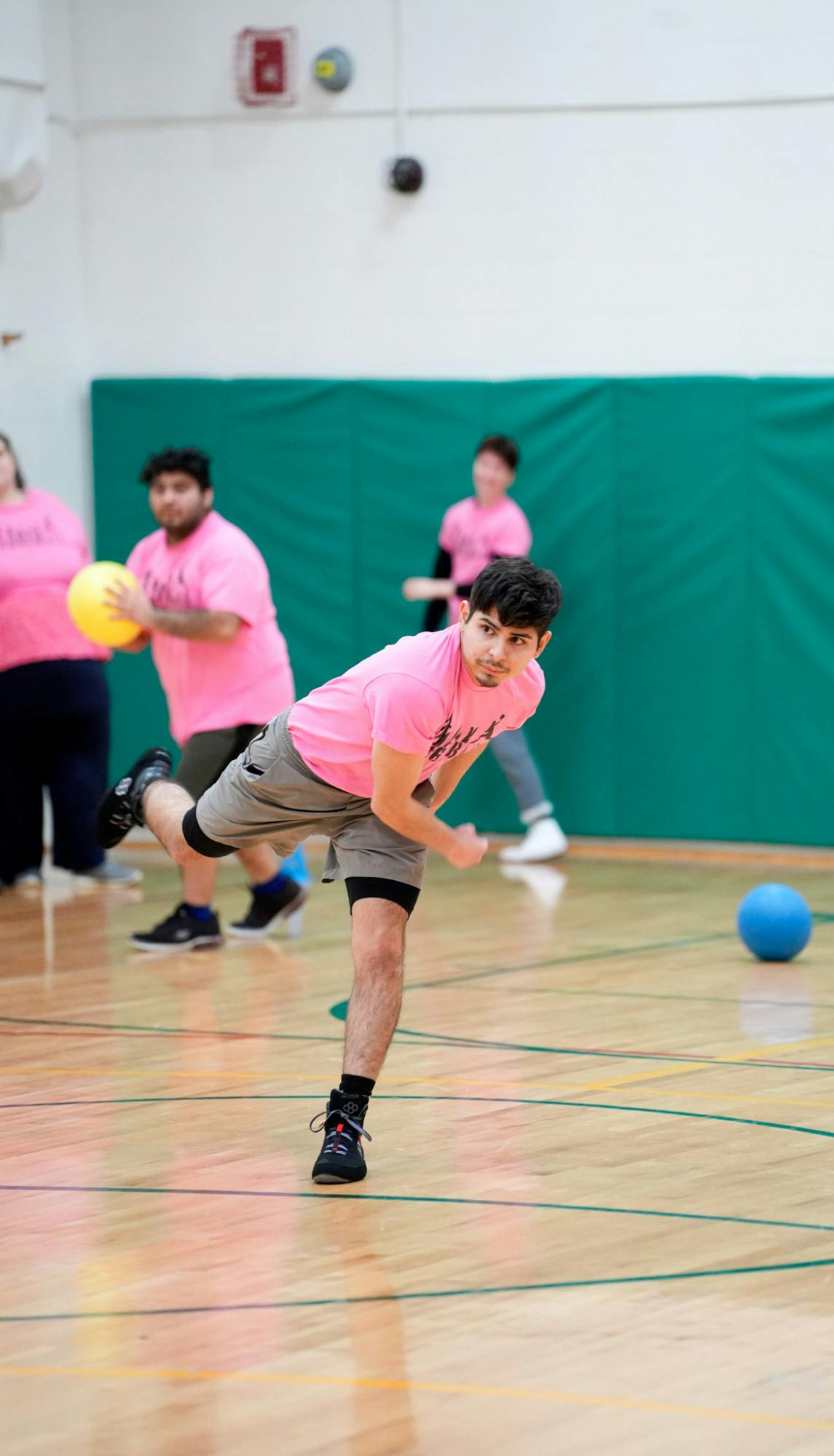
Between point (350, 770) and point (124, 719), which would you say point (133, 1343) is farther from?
point (124, 719)

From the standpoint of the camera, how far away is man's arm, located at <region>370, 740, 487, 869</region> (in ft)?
13.4

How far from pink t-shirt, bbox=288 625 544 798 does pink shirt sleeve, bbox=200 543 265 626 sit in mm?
2360

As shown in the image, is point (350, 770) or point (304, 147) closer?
point (350, 770)

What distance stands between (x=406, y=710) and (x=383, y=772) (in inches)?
5.8

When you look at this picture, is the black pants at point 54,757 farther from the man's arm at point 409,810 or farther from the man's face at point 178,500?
the man's arm at point 409,810

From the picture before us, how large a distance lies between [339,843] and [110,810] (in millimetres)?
1269

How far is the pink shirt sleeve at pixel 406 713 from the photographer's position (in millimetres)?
4082

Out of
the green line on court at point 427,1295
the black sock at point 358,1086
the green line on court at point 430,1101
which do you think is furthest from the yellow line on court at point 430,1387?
the green line on court at point 430,1101

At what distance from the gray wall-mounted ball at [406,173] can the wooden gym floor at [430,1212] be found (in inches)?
183

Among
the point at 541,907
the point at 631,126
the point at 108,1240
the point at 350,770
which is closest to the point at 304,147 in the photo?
the point at 631,126

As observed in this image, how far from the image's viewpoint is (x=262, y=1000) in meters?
6.32

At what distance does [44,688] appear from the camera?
8594 millimetres

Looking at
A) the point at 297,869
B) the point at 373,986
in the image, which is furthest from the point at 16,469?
the point at 373,986

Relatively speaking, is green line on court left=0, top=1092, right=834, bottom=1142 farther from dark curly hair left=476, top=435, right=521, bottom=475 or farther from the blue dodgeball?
dark curly hair left=476, top=435, right=521, bottom=475
